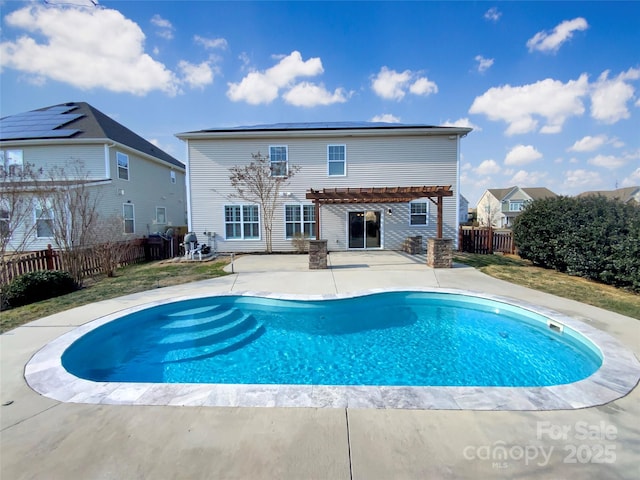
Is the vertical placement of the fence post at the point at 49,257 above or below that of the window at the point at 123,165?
below

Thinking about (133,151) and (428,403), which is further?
(133,151)

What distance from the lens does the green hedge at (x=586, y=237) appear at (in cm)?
731

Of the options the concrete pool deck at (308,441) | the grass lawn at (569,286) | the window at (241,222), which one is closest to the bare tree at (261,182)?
the window at (241,222)

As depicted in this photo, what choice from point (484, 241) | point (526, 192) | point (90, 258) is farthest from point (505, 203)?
point (90, 258)

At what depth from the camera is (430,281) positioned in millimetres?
8539

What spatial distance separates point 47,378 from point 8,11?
8.87 meters

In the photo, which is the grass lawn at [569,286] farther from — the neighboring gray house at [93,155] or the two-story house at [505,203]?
the two-story house at [505,203]

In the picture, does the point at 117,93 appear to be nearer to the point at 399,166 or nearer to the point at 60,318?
the point at 60,318

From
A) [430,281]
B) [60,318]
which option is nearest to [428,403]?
[430,281]

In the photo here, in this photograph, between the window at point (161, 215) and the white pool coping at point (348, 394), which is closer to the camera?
the white pool coping at point (348, 394)

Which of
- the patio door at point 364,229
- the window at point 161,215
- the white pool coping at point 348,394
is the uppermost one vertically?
the window at point 161,215

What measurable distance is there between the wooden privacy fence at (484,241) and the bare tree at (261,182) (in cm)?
938

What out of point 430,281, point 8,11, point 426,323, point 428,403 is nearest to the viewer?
point 428,403

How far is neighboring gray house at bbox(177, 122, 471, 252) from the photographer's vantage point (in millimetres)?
14125
